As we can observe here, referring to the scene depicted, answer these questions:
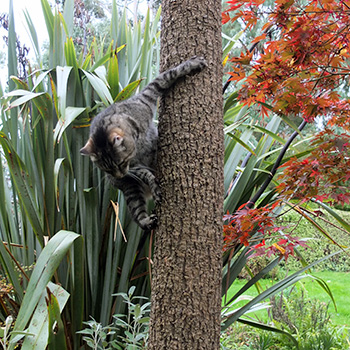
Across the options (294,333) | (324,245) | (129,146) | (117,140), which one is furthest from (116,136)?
(324,245)

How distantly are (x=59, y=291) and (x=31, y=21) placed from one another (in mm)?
1807

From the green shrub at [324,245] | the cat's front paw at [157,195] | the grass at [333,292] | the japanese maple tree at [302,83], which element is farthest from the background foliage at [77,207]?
the green shrub at [324,245]

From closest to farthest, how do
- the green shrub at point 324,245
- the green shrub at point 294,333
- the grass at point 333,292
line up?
the green shrub at point 294,333 < the grass at point 333,292 < the green shrub at point 324,245

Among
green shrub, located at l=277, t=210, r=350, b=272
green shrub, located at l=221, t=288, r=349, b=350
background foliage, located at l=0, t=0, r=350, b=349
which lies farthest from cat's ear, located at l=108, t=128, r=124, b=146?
green shrub, located at l=277, t=210, r=350, b=272

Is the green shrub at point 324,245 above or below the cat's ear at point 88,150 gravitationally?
below

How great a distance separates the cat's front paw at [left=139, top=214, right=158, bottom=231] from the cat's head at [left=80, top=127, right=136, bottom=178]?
0.27 m

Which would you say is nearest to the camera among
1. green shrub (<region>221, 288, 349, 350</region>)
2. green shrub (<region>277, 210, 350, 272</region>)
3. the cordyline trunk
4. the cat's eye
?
the cordyline trunk

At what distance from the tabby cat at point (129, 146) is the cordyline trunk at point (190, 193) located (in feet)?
0.96

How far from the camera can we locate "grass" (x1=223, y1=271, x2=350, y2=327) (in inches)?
155

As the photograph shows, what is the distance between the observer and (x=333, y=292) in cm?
458

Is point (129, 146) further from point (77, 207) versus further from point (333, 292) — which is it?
point (333, 292)

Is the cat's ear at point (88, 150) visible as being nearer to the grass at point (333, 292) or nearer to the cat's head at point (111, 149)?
the cat's head at point (111, 149)

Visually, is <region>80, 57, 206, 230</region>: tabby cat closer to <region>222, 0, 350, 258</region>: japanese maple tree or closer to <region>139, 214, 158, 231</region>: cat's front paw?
<region>139, 214, 158, 231</region>: cat's front paw

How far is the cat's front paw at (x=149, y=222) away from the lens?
4.99 ft
